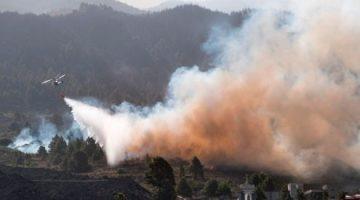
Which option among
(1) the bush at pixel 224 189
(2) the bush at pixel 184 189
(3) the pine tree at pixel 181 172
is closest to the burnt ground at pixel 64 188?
(2) the bush at pixel 184 189

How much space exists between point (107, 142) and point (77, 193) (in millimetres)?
52152

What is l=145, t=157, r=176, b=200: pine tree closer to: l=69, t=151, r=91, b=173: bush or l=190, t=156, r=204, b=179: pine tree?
l=190, t=156, r=204, b=179: pine tree

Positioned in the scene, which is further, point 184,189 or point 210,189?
point 210,189

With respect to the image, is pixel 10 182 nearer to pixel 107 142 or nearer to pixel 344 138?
pixel 107 142

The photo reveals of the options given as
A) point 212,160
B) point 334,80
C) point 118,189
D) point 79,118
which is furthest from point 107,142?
point 334,80

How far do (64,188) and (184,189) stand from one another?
25949mm

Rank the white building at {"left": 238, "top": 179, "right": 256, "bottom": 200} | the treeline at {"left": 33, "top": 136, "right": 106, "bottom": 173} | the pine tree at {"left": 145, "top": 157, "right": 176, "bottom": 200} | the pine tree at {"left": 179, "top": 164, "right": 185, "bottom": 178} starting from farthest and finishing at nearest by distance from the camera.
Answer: the treeline at {"left": 33, "top": 136, "right": 106, "bottom": 173}, the pine tree at {"left": 179, "top": 164, "right": 185, "bottom": 178}, the white building at {"left": 238, "top": 179, "right": 256, "bottom": 200}, the pine tree at {"left": 145, "top": 157, "right": 176, "bottom": 200}

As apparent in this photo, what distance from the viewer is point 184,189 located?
133m

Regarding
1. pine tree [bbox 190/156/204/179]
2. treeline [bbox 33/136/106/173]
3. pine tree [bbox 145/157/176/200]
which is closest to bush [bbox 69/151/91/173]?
treeline [bbox 33/136/106/173]

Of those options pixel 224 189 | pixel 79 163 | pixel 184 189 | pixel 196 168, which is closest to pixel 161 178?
pixel 184 189

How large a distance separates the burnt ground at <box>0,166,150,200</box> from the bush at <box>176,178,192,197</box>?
7455 mm

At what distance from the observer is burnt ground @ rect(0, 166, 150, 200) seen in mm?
117188

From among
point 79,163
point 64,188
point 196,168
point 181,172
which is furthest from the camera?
point 79,163

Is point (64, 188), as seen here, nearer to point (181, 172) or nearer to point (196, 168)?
point (181, 172)
